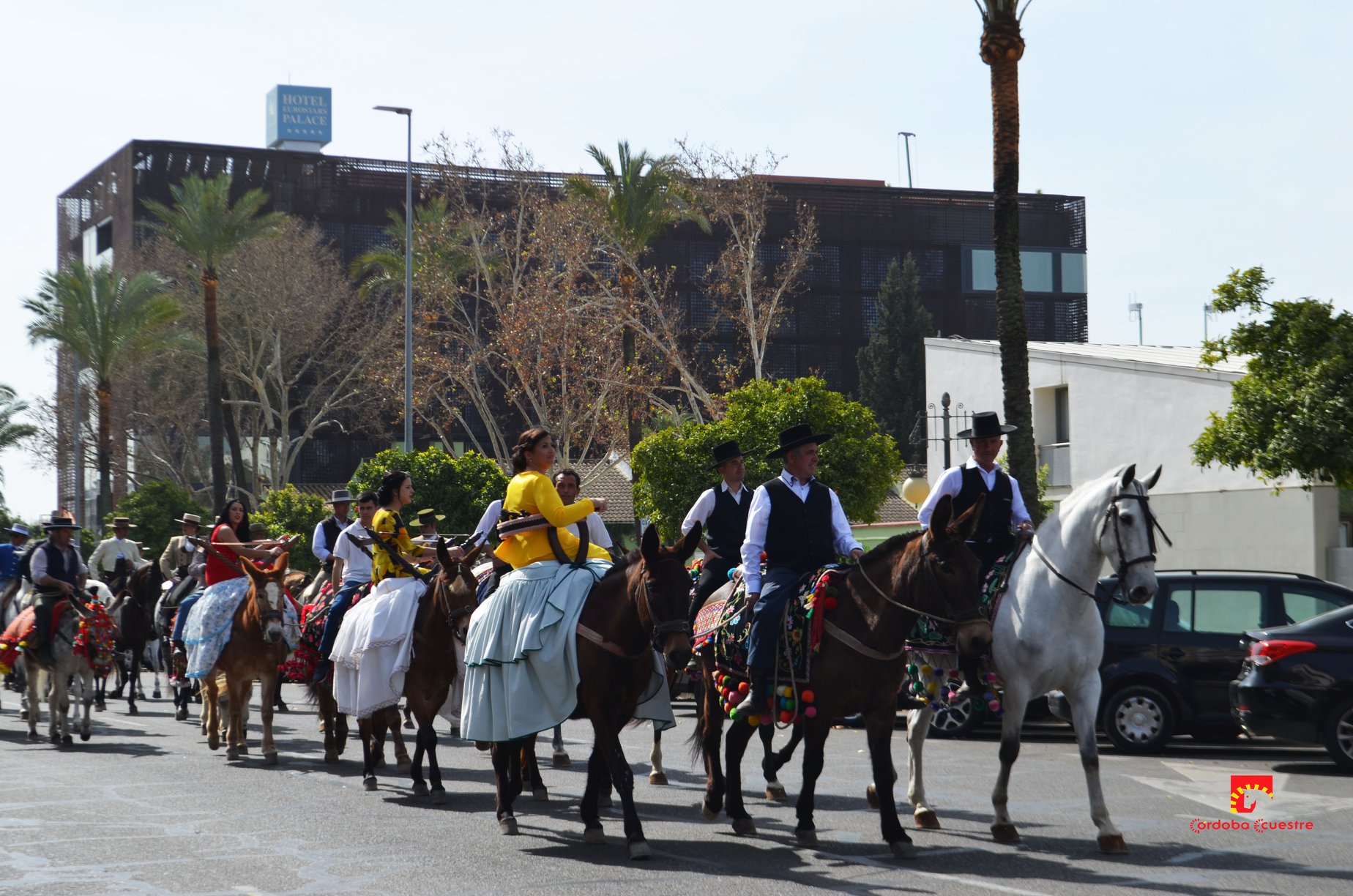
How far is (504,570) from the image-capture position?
37.3 ft

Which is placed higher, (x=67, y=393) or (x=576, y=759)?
(x=67, y=393)

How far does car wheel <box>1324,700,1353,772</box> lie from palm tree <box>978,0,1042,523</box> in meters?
7.04

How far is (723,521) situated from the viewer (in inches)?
486

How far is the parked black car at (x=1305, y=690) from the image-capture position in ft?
42.9

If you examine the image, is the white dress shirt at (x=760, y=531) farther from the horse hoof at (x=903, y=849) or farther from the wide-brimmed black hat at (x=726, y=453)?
the wide-brimmed black hat at (x=726, y=453)

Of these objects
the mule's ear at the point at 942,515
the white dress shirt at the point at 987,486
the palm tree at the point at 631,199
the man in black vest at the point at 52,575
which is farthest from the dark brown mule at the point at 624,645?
the palm tree at the point at 631,199

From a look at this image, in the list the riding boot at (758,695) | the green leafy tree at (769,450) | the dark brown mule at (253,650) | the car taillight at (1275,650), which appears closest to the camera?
the riding boot at (758,695)

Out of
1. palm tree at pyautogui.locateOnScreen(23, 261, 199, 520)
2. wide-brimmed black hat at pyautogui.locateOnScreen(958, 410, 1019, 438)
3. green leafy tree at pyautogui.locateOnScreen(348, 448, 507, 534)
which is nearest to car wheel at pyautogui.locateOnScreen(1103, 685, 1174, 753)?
wide-brimmed black hat at pyautogui.locateOnScreen(958, 410, 1019, 438)

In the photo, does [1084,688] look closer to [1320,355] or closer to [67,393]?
[1320,355]

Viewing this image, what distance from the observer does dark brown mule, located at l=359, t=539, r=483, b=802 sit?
11.3 meters

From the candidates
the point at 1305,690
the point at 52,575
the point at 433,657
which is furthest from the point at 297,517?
the point at 1305,690

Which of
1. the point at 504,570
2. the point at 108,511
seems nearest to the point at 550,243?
the point at 108,511

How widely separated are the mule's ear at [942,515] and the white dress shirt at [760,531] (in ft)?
2.40

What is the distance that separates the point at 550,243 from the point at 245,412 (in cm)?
2192
